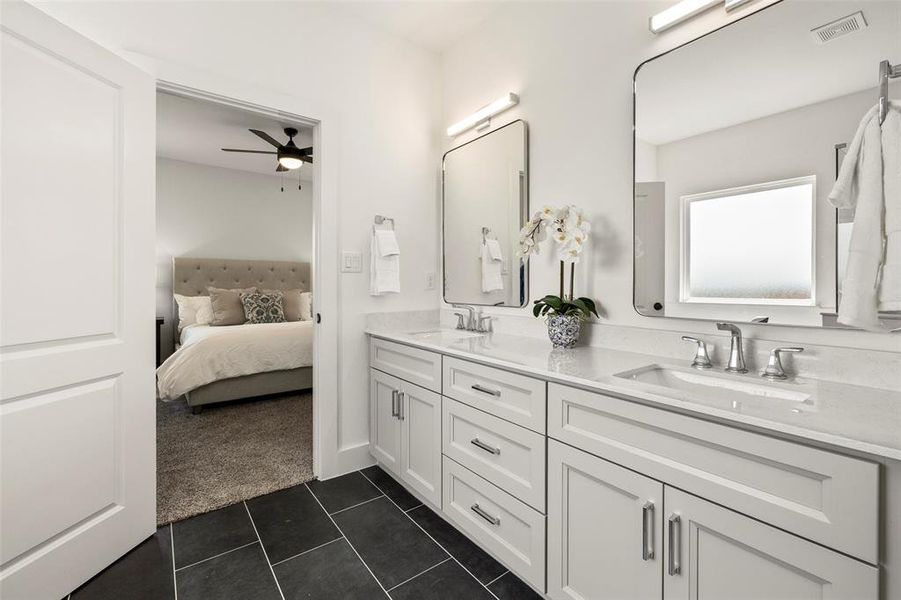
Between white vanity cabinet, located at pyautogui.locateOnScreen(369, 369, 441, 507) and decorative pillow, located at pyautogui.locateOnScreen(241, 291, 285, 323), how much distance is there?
8.96ft

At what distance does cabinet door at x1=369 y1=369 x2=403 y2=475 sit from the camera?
213 cm

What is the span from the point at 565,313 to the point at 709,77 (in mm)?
1008

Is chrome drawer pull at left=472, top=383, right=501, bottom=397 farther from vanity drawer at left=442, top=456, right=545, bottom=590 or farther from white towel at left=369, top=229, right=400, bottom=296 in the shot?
white towel at left=369, top=229, right=400, bottom=296

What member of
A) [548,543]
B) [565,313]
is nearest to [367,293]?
[565,313]

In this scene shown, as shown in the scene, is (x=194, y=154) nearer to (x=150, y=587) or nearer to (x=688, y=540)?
(x=150, y=587)

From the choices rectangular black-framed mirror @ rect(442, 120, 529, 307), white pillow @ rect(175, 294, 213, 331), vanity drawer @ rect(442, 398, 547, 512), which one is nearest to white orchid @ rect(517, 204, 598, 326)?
rectangular black-framed mirror @ rect(442, 120, 529, 307)

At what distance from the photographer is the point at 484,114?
2.34 metres

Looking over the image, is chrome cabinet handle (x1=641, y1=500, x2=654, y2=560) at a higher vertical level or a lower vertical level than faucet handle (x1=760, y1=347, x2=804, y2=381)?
lower

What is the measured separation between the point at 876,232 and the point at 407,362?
1.73 meters

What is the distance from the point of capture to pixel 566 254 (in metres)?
1.75

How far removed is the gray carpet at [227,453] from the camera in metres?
2.09

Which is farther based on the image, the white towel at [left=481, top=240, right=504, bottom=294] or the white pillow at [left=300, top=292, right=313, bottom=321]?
the white pillow at [left=300, top=292, right=313, bottom=321]

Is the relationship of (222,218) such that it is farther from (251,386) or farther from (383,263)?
(383,263)

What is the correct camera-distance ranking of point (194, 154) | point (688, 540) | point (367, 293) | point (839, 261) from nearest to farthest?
1. point (688, 540)
2. point (839, 261)
3. point (367, 293)
4. point (194, 154)
